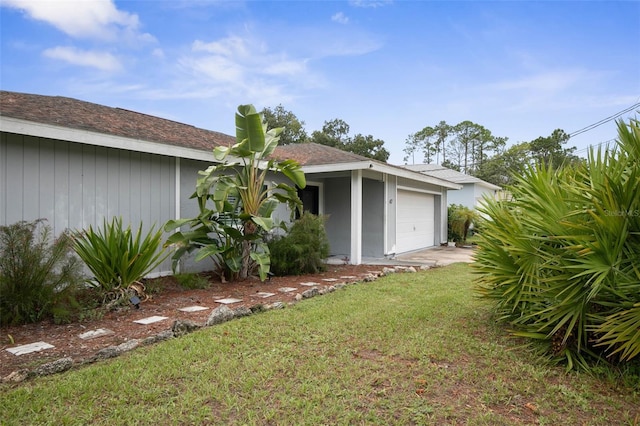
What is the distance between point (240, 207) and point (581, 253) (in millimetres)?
6445

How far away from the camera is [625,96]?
15336mm

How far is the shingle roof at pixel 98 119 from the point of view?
20.0 feet

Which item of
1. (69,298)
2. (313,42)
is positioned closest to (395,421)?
(69,298)

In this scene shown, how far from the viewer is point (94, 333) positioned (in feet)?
14.5

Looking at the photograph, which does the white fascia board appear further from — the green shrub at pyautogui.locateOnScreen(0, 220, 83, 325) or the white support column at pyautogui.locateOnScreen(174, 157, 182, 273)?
the green shrub at pyautogui.locateOnScreen(0, 220, 83, 325)

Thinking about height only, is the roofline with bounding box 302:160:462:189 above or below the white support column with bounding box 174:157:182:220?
above

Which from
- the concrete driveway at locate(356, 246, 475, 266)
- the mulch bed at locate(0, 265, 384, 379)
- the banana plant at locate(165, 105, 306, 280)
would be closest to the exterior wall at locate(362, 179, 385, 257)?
the concrete driveway at locate(356, 246, 475, 266)

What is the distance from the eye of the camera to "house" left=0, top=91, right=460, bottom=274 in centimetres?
576

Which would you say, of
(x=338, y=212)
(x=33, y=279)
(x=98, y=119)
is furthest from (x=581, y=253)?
(x=338, y=212)

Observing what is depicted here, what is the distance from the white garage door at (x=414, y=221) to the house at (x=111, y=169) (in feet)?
4.62

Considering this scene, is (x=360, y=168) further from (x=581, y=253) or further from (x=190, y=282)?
(x=581, y=253)

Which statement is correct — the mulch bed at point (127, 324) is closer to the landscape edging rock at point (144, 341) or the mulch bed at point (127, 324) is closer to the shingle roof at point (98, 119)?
the landscape edging rock at point (144, 341)

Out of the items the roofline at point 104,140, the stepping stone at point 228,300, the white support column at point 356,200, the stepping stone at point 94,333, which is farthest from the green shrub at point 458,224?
the stepping stone at point 94,333

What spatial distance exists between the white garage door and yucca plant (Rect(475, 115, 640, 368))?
8.88 metres
